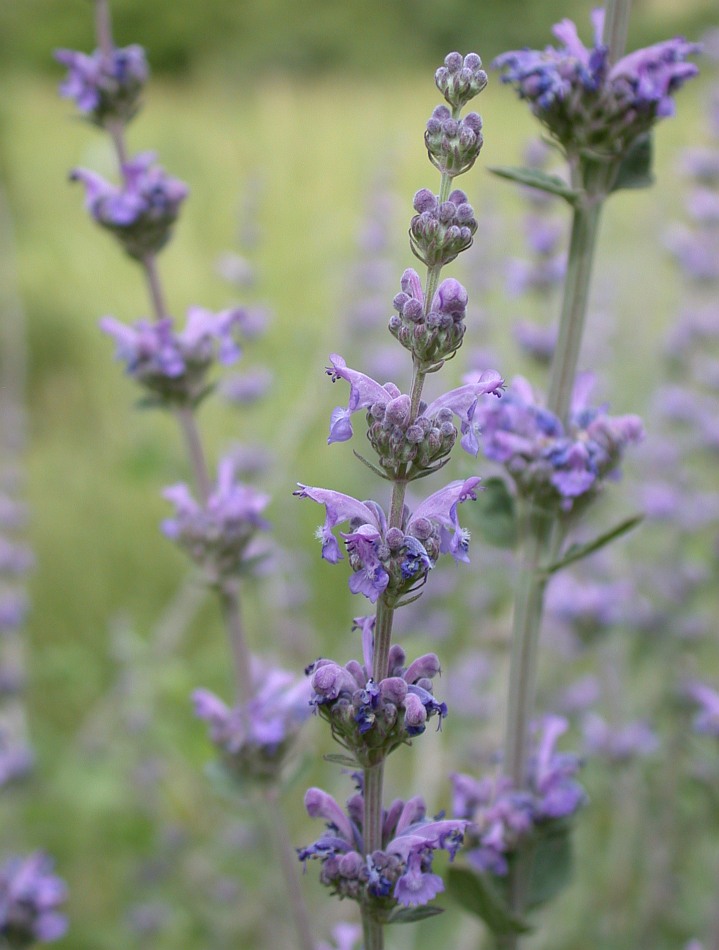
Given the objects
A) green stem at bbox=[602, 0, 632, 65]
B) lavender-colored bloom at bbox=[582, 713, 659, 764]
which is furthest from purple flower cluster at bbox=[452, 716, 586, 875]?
lavender-colored bloom at bbox=[582, 713, 659, 764]

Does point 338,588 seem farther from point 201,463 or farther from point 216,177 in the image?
point 216,177

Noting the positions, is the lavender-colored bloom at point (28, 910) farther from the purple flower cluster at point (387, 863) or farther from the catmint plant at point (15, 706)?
the purple flower cluster at point (387, 863)

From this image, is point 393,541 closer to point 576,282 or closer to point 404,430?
point 404,430

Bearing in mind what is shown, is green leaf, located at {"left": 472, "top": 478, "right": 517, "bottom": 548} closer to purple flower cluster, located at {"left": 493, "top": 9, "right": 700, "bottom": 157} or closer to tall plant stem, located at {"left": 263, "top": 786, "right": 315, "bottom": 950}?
purple flower cluster, located at {"left": 493, "top": 9, "right": 700, "bottom": 157}

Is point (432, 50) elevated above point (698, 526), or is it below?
above

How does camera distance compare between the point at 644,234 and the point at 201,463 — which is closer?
the point at 201,463

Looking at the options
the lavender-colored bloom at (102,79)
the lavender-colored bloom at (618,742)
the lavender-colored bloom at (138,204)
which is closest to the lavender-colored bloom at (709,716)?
the lavender-colored bloom at (618,742)

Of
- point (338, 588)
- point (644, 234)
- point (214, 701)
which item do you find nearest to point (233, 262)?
point (338, 588)
